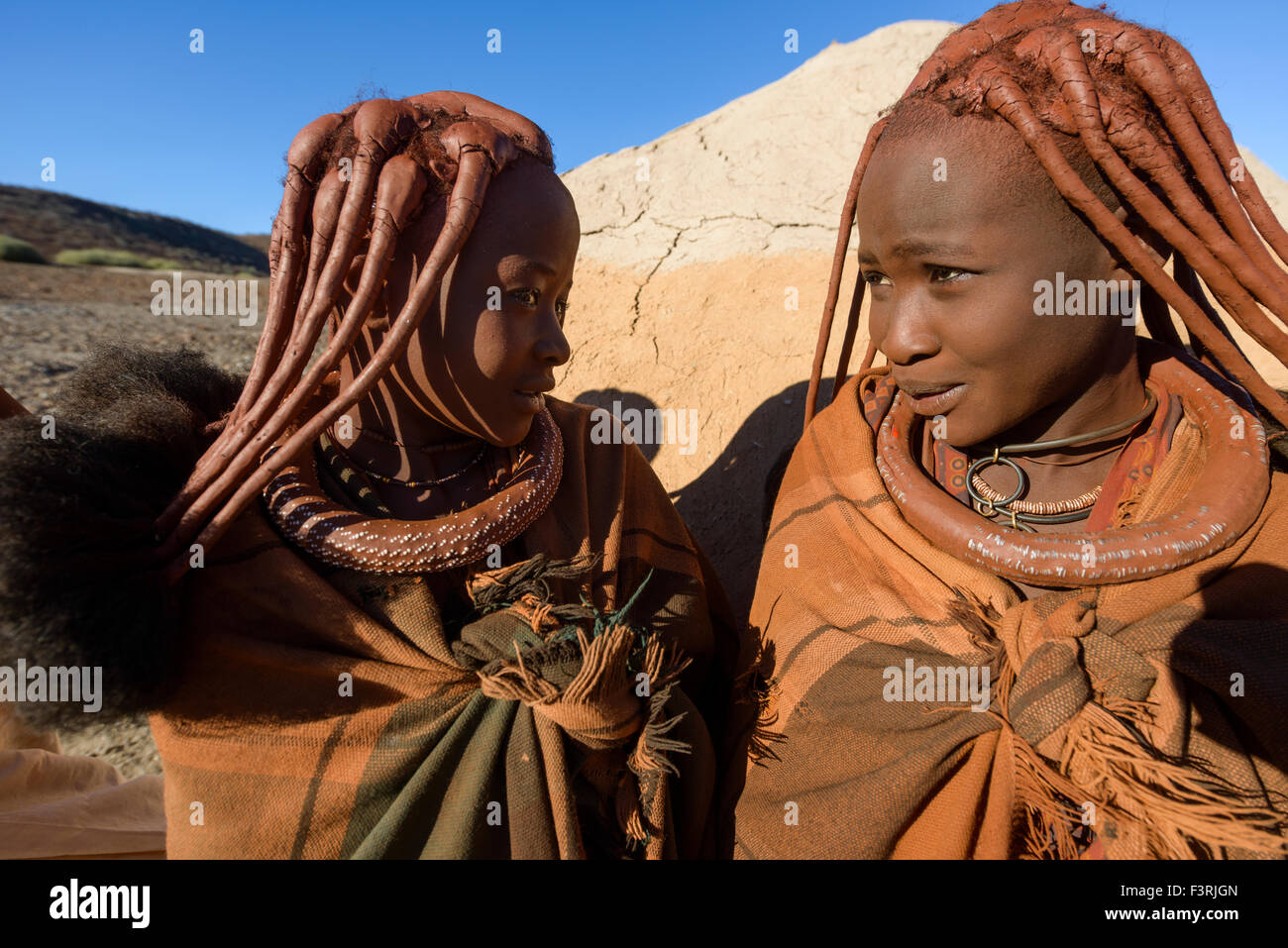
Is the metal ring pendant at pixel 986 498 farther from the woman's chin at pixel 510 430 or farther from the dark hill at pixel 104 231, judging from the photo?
the dark hill at pixel 104 231

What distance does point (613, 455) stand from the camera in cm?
242

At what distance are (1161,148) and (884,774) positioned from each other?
4.72 feet

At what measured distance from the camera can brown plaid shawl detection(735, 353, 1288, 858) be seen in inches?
58.5

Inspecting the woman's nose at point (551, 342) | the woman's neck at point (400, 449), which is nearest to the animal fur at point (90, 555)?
the woman's neck at point (400, 449)

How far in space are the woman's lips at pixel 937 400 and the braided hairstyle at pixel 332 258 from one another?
3.74 feet

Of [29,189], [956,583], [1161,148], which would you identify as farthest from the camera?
[29,189]

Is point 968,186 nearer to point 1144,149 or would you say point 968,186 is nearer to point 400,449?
point 1144,149

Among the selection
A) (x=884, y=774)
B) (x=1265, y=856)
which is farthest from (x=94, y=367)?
(x=1265, y=856)

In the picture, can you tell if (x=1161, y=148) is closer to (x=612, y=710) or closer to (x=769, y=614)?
(x=769, y=614)

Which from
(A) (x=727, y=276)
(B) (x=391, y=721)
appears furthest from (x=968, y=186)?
(A) (x=727, y=276)

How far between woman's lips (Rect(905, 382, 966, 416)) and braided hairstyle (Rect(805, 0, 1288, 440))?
1.43 feet

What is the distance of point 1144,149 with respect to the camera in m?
1.70

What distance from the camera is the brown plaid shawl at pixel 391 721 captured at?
5.77 feet

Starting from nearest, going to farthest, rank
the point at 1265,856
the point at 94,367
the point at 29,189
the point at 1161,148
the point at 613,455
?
the point at 1265,856, the point at 1161,148, the point at 94,367, the point at 613,455, the point at 29,189
